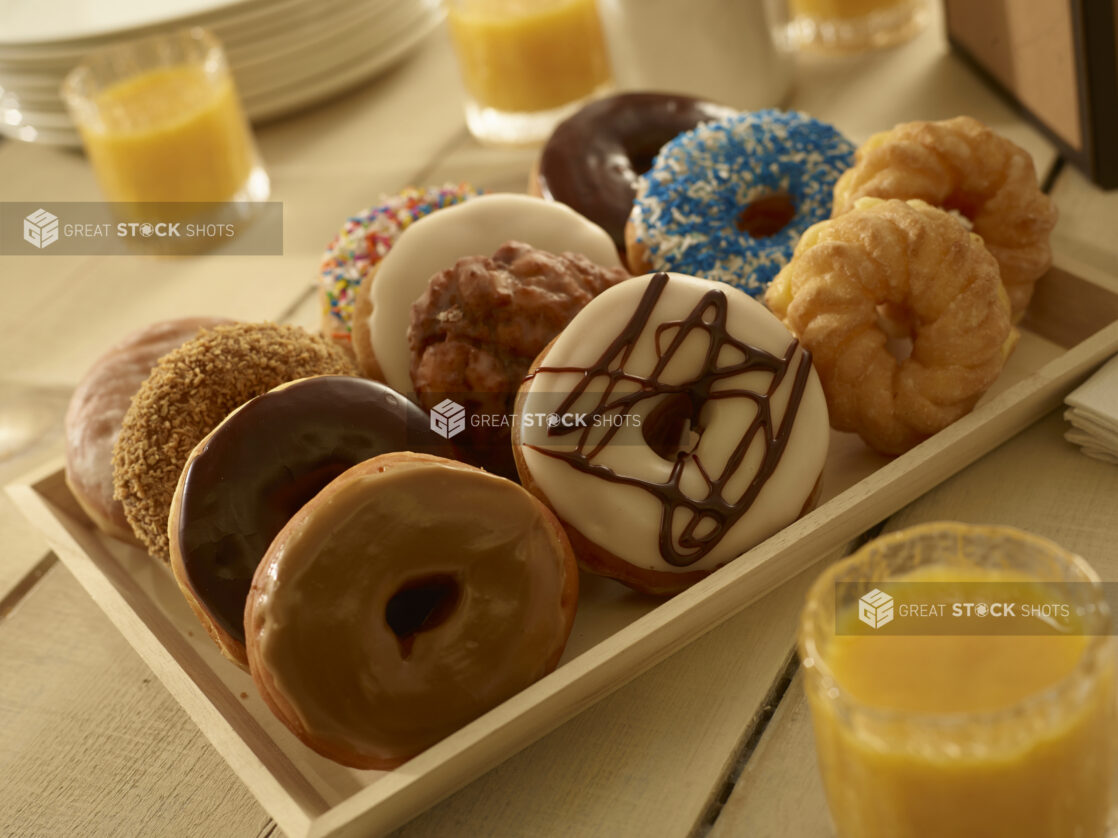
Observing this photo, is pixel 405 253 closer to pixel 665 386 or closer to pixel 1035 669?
pixel 665 386

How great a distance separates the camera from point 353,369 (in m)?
1.29

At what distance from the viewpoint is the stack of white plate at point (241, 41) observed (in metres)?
2.04

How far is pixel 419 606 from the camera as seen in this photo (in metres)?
1.00

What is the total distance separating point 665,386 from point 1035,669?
453 millimetres

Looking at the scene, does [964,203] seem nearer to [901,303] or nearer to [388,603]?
[901,303]

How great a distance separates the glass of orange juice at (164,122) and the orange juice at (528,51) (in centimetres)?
43

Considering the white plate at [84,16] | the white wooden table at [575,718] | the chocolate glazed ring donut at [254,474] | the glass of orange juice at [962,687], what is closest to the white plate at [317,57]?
the white plate at [84,16]

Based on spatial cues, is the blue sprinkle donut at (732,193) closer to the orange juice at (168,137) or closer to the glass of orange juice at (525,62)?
the glass of orange juice at (525,62)

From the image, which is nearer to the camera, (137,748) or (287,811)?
(287,811)

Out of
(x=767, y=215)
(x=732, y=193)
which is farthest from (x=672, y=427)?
(x=767, y=215)

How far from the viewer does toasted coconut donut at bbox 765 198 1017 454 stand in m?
1.11

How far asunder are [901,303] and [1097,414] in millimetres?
218

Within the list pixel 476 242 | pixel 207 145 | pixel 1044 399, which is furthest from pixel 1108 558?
pixel 207 145

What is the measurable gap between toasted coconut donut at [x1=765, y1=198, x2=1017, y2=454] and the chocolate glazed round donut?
1.43ft
